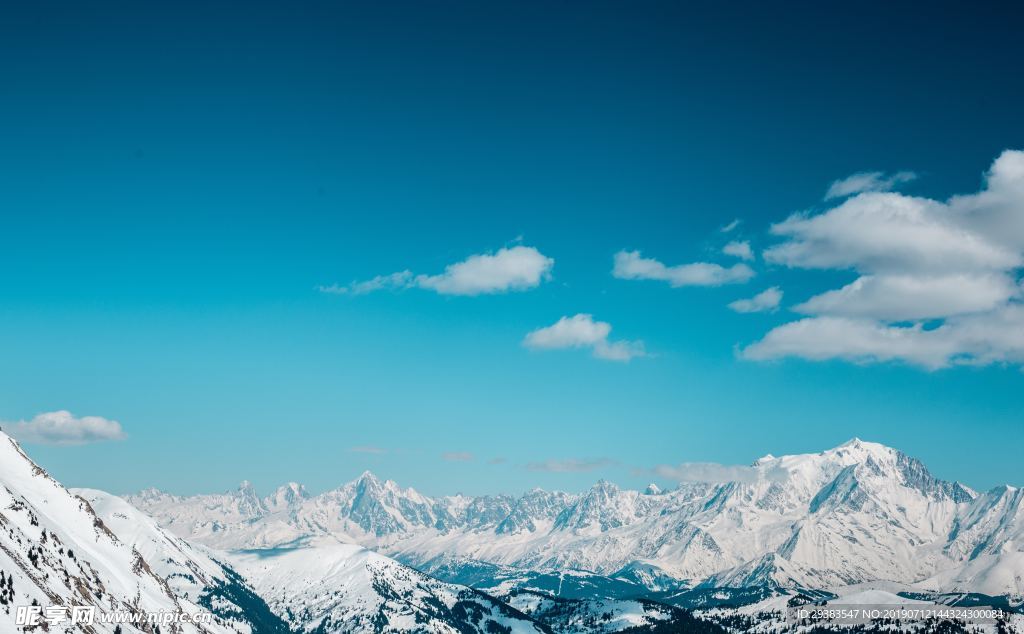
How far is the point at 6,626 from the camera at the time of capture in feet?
655
